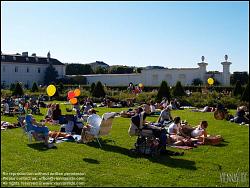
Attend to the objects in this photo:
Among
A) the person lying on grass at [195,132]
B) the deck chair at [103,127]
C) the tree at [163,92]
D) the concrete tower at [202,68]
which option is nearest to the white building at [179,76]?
the concrete tower at [202,68]

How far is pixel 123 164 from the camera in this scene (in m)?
8.29

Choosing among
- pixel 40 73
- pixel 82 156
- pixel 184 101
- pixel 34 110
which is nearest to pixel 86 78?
pixel 40 73

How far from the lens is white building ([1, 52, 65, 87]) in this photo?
63219 mm

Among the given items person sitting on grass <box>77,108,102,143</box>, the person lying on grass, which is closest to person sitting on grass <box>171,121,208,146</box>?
the person lying on grass

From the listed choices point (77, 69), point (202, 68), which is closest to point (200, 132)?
point (202, 68)

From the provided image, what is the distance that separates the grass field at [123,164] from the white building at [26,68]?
54.3 metres

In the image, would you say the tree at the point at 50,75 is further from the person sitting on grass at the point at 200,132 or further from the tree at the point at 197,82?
the person sitting on grass at the point at 200,132

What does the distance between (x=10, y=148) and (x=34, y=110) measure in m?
11.0

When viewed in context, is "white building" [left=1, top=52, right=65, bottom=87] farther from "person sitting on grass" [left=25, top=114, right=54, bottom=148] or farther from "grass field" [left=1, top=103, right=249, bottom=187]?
"grass field" [left=1, top=103, right=249, bottom=187]

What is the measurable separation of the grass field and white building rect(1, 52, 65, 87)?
178 ft

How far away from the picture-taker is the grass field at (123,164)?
6914mm

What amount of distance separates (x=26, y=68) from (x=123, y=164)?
59.7 m

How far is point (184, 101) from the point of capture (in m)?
27.5

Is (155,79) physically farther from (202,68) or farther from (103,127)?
→ (103,127)
